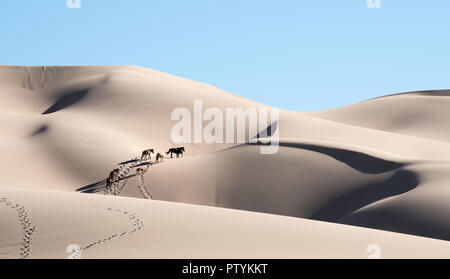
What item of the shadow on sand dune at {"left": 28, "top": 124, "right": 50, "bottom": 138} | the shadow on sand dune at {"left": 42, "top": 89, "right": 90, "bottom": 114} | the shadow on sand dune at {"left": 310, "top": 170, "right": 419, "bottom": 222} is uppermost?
the shadow on sand dune at {"left": 42, "top": 89, "right": 90, "bottom": 114}

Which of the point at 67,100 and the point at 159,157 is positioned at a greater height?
the point at 67,100

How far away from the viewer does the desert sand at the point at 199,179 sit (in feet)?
34.6

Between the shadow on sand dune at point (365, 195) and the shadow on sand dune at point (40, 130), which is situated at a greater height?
the shadow on sand dune at point (40, 130)

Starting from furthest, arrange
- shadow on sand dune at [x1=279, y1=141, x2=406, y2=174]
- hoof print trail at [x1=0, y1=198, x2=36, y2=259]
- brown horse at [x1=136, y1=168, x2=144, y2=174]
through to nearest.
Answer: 1. brown horse at [x1=136, y1=168, x2=144, y2=174]
2. shadow on sand dune at [x1=279, y1=141, x2=406, y2=174]
3. hoof print trail at [x1=0, y1=198, x2=36, y2=259]

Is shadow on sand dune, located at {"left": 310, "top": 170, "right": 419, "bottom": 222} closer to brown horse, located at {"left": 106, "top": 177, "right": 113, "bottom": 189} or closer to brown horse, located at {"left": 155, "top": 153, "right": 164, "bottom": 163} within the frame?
brown horse, located at {"left": 106, "top": 177, "right": 113, "bottom": 189}

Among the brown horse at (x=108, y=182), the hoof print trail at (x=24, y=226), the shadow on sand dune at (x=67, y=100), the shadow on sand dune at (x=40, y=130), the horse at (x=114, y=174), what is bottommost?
the hoof print trail at (x=24, y=226)

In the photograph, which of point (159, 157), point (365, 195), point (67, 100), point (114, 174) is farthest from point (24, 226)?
point (67, 100)

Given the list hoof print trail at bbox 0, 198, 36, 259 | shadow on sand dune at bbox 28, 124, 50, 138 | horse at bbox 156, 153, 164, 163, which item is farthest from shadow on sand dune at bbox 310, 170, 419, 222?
shadow on sand dune at bbox 28, 124, 50, 138

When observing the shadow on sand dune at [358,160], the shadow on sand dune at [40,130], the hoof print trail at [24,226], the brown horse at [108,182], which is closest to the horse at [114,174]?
the brown horse at [108,182]

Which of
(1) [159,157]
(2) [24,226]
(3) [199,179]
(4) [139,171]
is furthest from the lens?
(1) [159,157]

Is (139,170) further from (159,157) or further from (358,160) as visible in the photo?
(358,160)

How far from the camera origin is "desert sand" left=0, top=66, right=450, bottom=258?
1055 centimetres

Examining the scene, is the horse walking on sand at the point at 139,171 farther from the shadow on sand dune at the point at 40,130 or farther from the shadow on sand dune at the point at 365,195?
the shadow on sand dune at the point at 40,130

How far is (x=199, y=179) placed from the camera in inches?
1126
